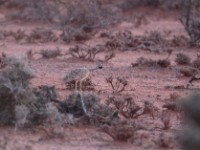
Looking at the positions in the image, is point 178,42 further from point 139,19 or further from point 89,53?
point 139,19

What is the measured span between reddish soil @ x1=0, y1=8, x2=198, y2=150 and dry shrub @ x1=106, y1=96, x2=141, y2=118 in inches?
6.7

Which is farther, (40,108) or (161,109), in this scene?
(161,109)

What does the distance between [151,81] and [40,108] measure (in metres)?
3.08

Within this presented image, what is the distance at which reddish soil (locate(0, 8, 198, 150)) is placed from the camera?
557 cm

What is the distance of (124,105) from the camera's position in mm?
6797

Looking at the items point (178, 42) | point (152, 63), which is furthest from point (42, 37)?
point (152, 63)

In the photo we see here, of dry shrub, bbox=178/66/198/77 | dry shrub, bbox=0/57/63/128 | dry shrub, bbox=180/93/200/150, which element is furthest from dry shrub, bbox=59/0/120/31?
dry shrub, bbox=180/93/200/150

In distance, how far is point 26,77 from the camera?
20.5 feet

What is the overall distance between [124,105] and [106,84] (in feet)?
5.35

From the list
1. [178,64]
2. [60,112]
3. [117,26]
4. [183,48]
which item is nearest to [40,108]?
[60,112]

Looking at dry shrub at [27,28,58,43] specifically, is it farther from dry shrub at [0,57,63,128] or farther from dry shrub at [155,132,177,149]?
dry shrub at [155,132,177,149]

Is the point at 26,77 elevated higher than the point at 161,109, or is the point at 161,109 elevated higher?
the point at 26,77

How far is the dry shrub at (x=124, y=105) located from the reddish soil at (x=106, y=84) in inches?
6.7

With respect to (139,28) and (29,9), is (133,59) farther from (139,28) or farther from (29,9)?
(29,9)
